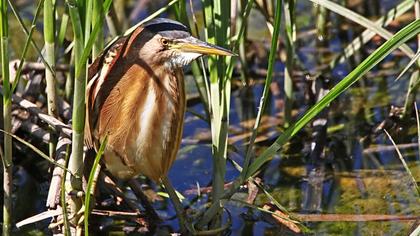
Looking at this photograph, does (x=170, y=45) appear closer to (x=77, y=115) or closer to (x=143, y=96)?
(x=143, y=96)

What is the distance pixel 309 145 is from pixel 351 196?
1.15 ft

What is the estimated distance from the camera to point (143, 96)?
2801 mm

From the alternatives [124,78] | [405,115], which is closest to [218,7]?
[124,78]

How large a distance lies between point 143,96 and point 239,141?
1.06 metres

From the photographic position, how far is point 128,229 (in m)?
3.23

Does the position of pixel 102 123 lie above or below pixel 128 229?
above

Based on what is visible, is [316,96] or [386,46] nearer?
[386,46]

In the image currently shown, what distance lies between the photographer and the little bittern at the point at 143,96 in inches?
108

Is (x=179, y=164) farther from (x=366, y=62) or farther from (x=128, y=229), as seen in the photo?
(x=366, y=62)

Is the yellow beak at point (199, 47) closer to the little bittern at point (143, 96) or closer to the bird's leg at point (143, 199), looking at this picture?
the little bittern at point (143, 96)

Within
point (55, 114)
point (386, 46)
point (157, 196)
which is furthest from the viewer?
point (157, 196)

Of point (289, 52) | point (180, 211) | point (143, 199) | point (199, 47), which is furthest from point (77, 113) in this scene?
point (289, 52)

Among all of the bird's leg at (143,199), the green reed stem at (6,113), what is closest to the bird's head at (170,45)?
the green reed stem at (6,113)

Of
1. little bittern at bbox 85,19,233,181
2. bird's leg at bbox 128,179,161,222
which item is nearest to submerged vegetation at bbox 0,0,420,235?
bird's leg at bbox 128,179,161,222
